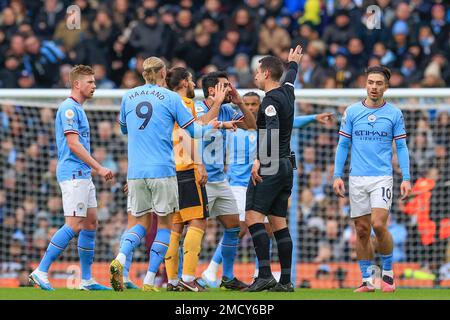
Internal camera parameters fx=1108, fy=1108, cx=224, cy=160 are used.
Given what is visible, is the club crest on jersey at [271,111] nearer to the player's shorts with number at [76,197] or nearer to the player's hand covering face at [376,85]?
the player's hand covering face at [376,85]

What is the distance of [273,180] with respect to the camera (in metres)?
11.5

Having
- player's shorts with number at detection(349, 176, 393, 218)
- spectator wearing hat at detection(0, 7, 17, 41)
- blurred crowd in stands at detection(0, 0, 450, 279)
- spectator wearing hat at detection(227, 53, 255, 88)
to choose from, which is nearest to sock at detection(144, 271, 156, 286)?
player's shorts with number at detection(349, 176, 393, 218)

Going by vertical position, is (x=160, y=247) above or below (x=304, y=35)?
below

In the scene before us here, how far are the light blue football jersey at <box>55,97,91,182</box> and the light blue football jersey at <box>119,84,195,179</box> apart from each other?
0.67 metres

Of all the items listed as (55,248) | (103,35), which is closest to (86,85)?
(55,248)

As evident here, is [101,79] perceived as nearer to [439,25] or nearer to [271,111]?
[439,25]

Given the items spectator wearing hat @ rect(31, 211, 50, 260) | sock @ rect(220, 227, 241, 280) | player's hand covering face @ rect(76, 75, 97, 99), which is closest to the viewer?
player's hand covering face @ rect(76, 75, 97, 99)

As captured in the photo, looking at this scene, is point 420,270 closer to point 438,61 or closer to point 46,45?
point 438,61

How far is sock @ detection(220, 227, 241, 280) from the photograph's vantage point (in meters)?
12.6

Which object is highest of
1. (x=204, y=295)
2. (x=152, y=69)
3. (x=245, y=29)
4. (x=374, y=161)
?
(x=245, y=29)

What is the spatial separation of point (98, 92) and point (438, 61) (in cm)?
617

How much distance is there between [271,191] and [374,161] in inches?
49.6

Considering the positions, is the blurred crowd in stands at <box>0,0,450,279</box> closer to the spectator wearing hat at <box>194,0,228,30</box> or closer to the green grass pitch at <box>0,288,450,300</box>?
the spectator wearing hat at <box>194,0,228,30</box>

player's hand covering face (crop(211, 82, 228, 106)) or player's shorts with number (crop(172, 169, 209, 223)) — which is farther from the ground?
player's hand covering face (crop(211, 82, 228, 106))
